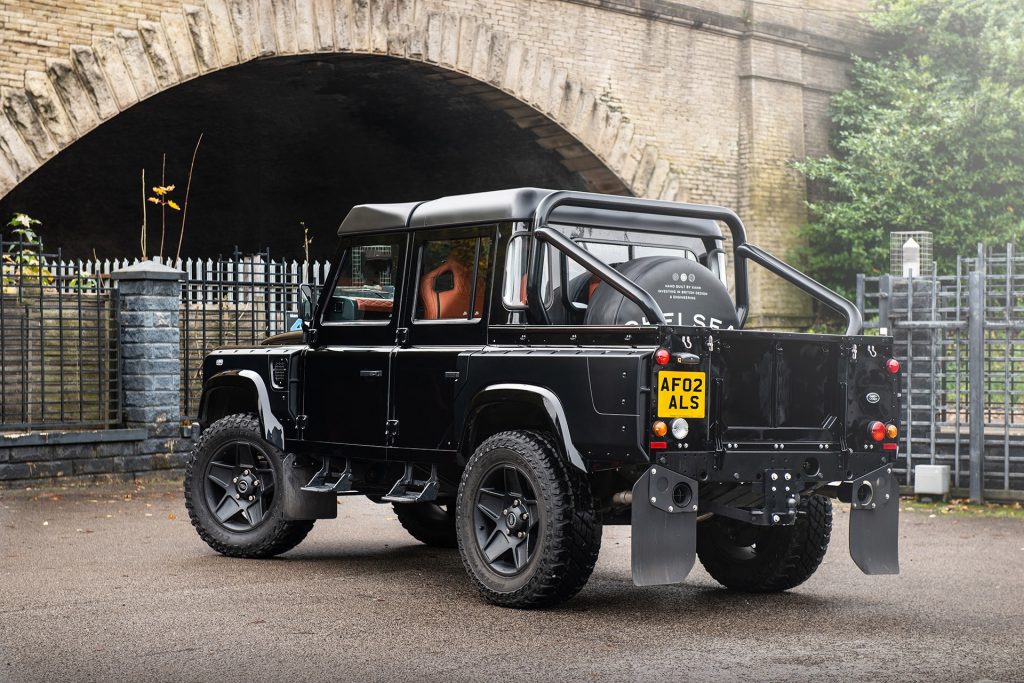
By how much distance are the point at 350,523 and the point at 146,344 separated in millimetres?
4110

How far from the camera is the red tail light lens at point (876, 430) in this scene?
761cm

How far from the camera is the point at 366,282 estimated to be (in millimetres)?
8914

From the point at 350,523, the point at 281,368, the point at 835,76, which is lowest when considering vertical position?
the point at 350,523

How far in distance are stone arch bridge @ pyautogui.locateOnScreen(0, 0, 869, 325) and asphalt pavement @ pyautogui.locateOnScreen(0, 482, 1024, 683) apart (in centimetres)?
677

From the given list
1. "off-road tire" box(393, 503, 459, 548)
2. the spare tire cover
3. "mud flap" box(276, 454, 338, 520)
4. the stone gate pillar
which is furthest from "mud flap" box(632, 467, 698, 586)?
the stone gate pillar

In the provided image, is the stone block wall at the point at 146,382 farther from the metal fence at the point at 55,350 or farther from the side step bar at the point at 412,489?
the side step bar at the point at 412,489

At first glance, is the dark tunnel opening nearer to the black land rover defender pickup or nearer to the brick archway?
the brick archway

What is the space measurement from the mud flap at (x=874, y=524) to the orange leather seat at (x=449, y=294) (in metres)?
2.34

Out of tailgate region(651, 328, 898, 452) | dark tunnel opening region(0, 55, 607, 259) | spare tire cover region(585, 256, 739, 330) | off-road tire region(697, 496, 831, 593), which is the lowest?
off-road tire region(697, 496, 831, 593)

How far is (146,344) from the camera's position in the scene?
14297 mm

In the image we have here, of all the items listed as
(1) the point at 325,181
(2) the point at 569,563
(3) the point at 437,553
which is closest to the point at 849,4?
(1) the point at 325,181

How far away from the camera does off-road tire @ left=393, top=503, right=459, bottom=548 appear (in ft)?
32.3

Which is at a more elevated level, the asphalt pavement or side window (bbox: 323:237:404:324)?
side window (bbox: 323:237:404:324)

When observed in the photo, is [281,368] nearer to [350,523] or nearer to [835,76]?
[350,523]
